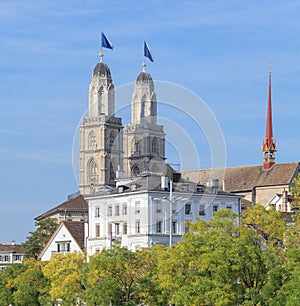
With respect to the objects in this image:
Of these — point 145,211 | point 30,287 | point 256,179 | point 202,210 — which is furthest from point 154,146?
point 30,287

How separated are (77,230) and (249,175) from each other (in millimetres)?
66026

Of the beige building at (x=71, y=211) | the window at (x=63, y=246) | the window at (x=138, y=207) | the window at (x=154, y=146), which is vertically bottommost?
the window at (x=63, y=246)

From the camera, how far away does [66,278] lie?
94.7 metres

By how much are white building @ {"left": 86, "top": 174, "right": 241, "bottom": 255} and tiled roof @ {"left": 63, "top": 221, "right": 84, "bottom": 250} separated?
4.96m

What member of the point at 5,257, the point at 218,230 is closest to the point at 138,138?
the point at 5,257

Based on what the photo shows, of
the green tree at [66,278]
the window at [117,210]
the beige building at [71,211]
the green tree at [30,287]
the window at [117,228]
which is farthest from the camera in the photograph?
the beige building at [71,211]

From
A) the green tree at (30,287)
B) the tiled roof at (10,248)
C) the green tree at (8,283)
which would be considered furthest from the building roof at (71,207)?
the green tree at (30,287)

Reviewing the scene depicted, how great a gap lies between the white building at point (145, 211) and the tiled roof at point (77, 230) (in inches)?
195

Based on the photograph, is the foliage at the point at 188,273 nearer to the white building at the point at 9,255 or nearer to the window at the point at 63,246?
the window at the point at 63,246

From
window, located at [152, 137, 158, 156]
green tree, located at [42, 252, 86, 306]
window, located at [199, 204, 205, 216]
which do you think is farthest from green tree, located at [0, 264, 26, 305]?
window, located at [152, 137, 158, 156]

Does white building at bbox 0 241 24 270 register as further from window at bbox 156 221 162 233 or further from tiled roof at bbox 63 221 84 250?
window at bbox 156 221 162 233

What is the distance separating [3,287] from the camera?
366 feet

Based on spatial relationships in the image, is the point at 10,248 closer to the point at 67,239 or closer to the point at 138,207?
the point at 67,239

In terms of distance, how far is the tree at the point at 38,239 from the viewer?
147 metres
